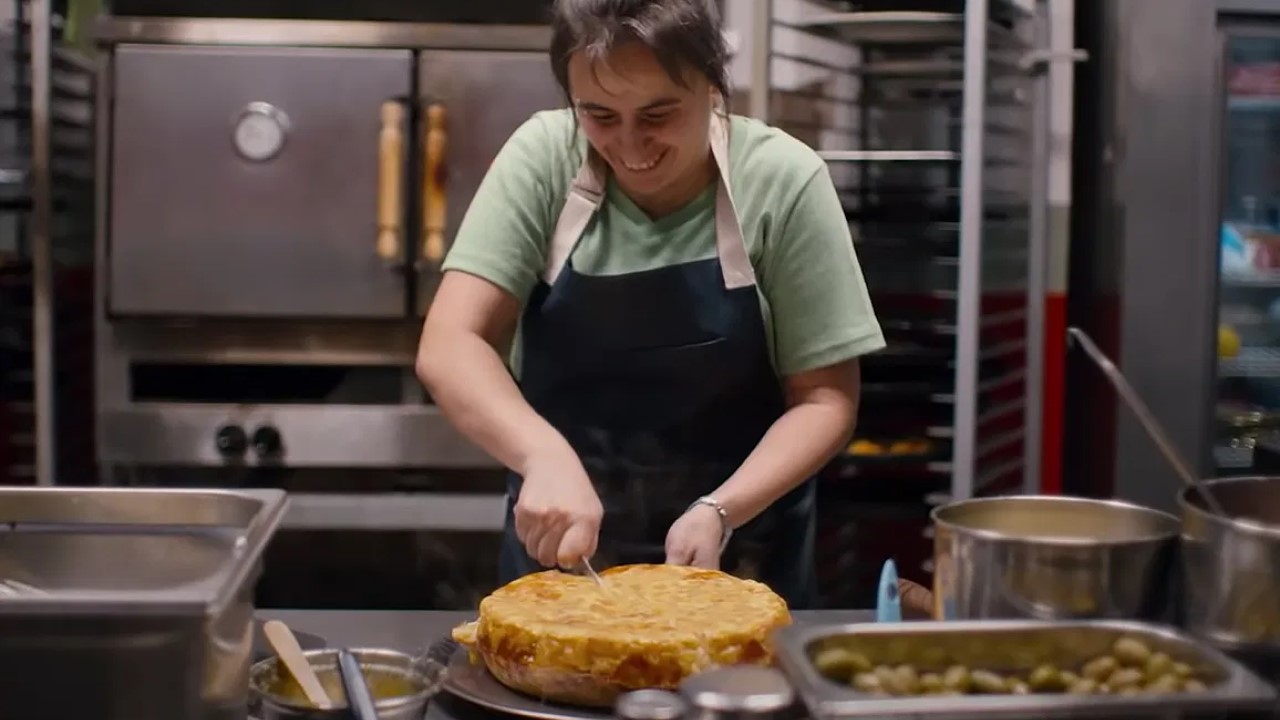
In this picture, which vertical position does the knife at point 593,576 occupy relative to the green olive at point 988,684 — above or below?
below

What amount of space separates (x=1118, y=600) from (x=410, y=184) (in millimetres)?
1718

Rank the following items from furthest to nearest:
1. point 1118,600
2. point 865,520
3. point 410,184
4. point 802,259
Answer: point 865,520 → point 410,184 → point 802,259 → point 1118,600

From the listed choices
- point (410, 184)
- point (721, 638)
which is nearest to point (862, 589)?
point (410, 184)

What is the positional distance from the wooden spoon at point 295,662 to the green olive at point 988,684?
474 millimetres

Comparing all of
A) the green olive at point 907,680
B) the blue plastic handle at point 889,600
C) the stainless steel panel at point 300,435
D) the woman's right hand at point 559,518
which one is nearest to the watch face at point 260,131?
the stainless steel panel at point 300,435

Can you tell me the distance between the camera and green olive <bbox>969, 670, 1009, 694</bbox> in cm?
84

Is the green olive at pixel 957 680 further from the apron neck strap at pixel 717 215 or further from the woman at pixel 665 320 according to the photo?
the apron neck strap at pixel 717 215

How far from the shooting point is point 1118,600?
0.96 meters

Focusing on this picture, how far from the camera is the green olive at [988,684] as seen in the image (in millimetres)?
844

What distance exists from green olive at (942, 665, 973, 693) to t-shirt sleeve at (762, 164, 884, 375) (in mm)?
692

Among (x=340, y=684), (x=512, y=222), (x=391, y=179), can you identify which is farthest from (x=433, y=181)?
(x=340, y=684)

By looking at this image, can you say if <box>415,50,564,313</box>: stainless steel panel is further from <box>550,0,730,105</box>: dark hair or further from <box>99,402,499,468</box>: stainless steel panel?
<box>550,0,730,105</box>: dark hair

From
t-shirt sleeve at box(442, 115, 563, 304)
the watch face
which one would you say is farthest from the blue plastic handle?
the watch face

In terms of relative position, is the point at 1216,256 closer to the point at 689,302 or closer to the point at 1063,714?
the point at 689,302
